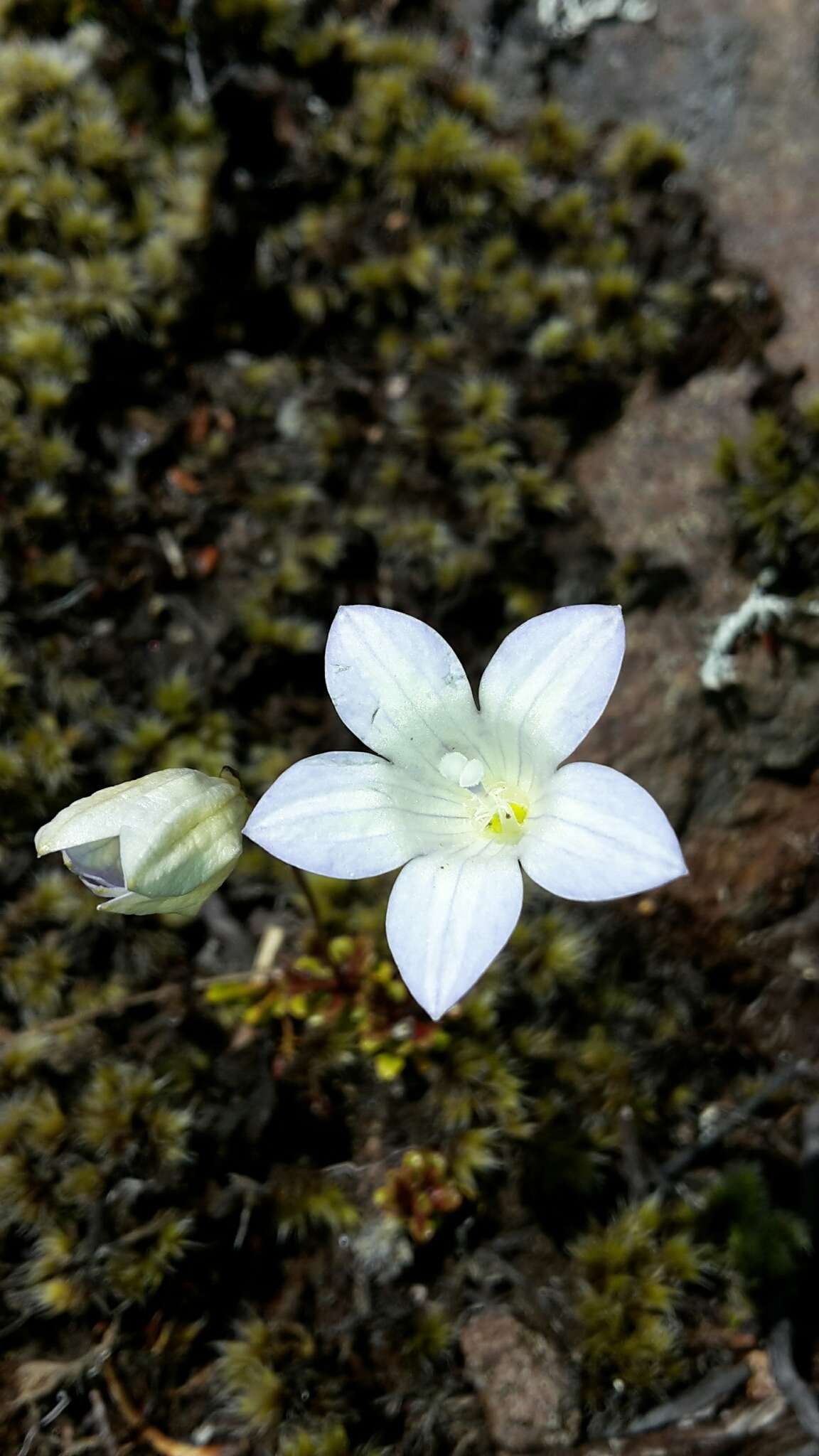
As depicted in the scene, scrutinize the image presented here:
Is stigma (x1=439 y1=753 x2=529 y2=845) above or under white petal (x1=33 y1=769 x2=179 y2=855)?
above

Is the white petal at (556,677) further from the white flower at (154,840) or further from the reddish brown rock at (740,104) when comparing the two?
the reddish brown rock at (740,104)

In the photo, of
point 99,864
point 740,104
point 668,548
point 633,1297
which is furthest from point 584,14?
point 633,1297

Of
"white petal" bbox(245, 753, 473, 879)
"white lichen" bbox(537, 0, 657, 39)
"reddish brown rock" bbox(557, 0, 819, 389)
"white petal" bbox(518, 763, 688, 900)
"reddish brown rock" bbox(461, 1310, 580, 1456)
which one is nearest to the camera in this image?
"white petal" bbox(518, 763, 688, 900)

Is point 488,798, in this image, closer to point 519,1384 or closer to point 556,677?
point 556,677

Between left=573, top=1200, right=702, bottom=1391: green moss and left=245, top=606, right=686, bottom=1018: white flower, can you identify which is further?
left=573, top=1200, right=702, bottom=1391: green moss

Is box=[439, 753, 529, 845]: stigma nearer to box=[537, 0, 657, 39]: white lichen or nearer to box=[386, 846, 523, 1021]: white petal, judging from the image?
box=[386, 846, 523, 1021]: white petal

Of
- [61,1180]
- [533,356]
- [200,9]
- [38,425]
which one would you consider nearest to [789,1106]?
[61,1180]

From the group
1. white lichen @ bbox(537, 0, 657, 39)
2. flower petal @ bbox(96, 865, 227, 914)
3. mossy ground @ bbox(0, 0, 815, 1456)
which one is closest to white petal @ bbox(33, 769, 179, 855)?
flower petal @ bbox(96, 865, 227, 914)

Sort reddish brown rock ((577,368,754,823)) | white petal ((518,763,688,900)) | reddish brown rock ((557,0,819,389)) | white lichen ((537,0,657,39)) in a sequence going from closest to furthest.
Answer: white petal ((518,763,688,900))
reddish brown rock ((577,368,754,823))
reddish brown rock ((557,0,819,389))
white lichen ((537,0,657,39))
